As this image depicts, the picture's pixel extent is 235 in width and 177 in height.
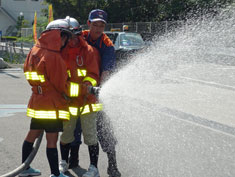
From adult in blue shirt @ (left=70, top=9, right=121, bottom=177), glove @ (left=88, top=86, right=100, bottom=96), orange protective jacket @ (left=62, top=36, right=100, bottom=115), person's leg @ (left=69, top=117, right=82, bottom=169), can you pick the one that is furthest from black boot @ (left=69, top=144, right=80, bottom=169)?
glove @ (left=88, top=86, right=100, bottom=96)

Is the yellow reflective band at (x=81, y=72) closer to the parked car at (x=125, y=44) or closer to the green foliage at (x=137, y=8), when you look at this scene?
the parked car at (x=125, y=44)

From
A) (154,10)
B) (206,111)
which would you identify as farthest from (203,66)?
(154,10)

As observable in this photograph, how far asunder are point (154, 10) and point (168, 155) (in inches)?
1022

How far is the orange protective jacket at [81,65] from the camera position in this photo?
151 inches

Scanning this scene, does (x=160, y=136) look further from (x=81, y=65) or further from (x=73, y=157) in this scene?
(x=81, y=65)

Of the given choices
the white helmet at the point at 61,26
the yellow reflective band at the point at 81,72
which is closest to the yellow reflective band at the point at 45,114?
the yellow reflective band at the point at 81,72

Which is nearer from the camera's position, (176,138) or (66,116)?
(66,116)

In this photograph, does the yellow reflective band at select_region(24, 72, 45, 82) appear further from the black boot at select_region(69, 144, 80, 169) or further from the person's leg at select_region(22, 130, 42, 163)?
the black boot at select_region(69, 144, 80, 169)

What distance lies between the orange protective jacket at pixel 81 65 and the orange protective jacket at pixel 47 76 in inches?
10.4

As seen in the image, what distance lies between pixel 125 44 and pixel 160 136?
338 inches

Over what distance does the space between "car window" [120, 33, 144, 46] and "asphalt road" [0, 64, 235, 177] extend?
5092mm

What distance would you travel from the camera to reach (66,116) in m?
3.68

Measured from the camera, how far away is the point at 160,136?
5414mm

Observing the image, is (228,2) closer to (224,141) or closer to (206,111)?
(206,111)
